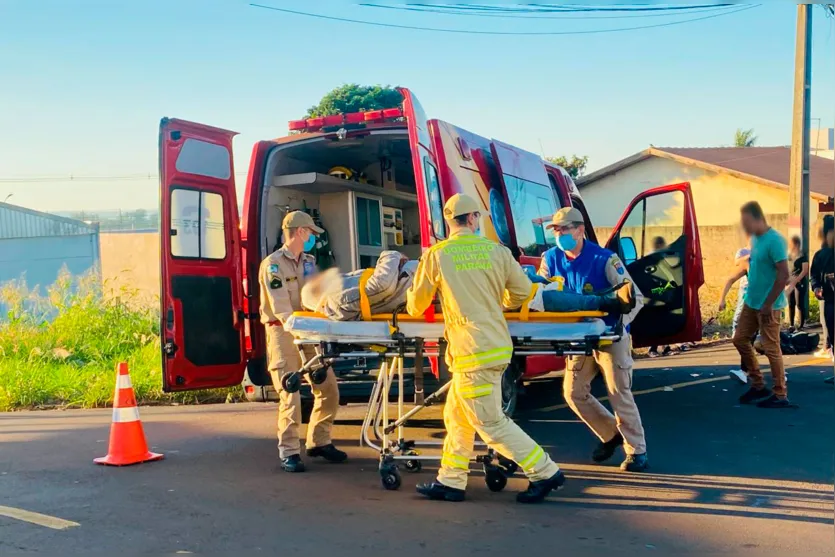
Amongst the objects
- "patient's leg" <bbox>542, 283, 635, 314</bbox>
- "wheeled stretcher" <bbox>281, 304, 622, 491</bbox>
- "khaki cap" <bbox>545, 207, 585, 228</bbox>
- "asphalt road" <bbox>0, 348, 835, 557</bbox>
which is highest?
"khaki cap" <bbox>545, 207, 585, 228</bbox>

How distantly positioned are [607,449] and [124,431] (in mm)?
3357

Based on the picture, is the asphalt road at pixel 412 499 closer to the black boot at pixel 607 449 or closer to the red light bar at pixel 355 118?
the black boot at pixel 607 449

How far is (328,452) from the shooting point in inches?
239

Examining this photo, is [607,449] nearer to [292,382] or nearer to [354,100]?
[292,382]

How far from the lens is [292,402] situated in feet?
19.1

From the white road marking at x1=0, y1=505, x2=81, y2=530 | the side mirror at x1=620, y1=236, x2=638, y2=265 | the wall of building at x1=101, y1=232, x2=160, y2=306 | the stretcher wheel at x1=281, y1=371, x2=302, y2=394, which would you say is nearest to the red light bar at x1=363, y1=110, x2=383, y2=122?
the stretcher wheel at x1=281, y1=371, x2=302, y2=394

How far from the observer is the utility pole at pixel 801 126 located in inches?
480

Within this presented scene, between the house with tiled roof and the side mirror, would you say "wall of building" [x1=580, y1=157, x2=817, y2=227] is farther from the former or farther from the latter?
the side mirror

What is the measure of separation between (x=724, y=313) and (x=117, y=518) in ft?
38.2

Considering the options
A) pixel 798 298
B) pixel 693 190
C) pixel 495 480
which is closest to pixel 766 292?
pixel 495 480

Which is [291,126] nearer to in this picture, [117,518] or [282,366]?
[282,366]

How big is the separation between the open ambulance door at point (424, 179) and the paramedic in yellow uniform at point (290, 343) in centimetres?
79

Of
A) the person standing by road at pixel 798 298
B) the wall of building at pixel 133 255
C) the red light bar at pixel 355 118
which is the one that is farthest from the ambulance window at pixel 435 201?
the wall of building at pixel 133 255

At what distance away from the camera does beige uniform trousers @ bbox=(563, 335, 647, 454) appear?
18.2 ft
